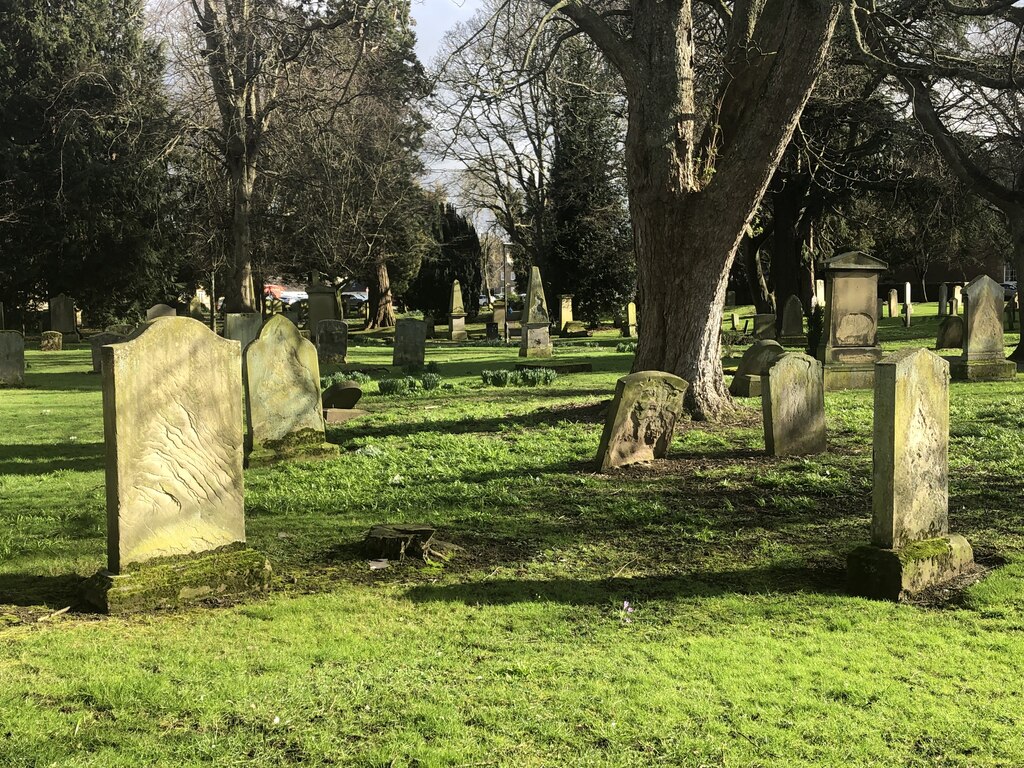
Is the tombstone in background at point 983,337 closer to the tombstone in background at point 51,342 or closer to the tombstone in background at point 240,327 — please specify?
the tombstone in background at point 240,327

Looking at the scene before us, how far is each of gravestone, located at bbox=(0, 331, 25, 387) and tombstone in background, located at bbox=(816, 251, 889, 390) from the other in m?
Result: 15.1

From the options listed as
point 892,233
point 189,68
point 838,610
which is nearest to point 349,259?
point 189,68

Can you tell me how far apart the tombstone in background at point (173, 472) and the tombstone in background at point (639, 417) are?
4177 mm

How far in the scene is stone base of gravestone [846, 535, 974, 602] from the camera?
5.29 meters

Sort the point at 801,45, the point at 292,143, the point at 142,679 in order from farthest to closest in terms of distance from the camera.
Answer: the point at 292,143, the point at 801,45, the point at 142,679

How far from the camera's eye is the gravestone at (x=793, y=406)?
914 cm

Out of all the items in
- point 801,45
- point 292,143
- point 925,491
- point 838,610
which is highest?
point 292,143

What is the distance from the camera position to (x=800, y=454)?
373 inches

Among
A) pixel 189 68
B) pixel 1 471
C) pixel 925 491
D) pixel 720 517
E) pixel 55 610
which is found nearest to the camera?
pixel 55 610

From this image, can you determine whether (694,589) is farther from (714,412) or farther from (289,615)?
(714,412)

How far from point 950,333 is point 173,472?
19213mm

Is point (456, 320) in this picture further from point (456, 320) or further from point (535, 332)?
point (535, 332)

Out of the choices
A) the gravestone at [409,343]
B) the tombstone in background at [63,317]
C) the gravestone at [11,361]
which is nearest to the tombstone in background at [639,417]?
the gravestone at [409,343]

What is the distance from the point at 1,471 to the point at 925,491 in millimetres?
8675
